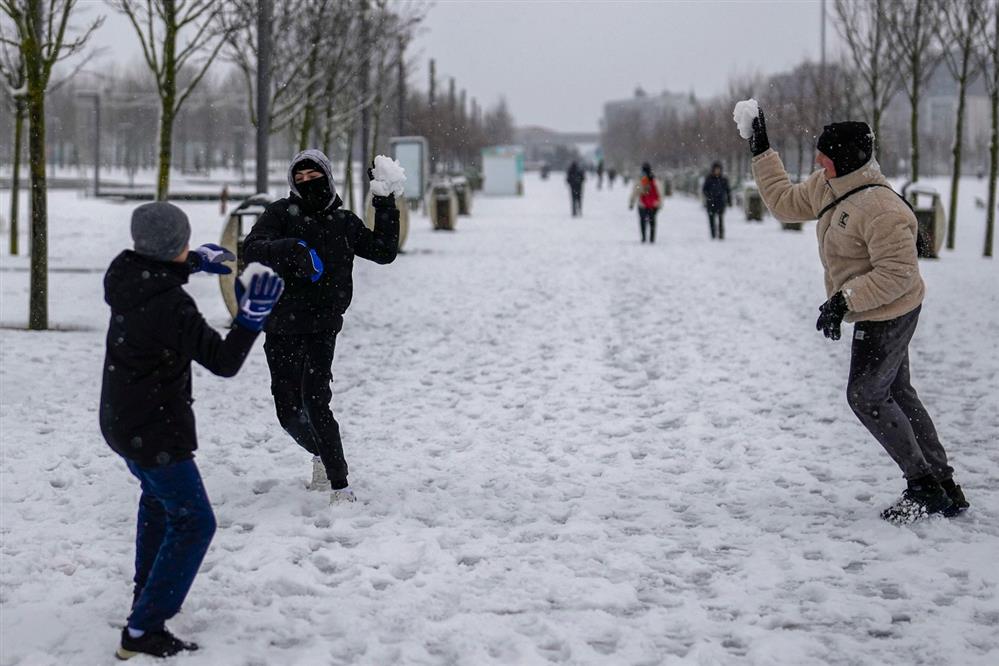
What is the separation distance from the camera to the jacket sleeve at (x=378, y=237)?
537 centimetres

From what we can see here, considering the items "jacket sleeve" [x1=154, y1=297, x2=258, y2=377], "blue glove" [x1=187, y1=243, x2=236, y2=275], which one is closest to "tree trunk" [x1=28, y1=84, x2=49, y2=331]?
"blue glove" [x1=187, y1=243, x2=236, y2=275]

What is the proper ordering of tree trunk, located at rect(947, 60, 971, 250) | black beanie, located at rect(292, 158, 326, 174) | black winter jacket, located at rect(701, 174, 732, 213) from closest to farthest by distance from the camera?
black beanie, located at rect(292, 158, 326, 174) → tree trunk, located at rect(947, 60, 971, 250) → black winter jacket, located at rect(701, 174, 732, 213)

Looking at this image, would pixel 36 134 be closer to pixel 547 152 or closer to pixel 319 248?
pixel 319 248

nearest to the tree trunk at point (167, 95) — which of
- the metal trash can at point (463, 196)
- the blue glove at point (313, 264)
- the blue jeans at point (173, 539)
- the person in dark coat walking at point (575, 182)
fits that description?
the blue glove at point (313, 264)

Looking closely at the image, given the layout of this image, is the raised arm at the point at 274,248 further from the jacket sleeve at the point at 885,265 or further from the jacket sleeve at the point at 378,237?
the jacket sleeve at the point at 885,265

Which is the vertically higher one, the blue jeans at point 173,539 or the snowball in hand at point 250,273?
the snowball in hand at point 250,273

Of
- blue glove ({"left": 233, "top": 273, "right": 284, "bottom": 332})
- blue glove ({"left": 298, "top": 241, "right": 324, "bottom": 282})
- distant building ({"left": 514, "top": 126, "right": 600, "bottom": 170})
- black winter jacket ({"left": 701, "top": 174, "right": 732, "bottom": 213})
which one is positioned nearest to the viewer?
blue glove ({"left": 233, "top": 273, "right": 284, "bottom": 332})

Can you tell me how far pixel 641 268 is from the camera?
56.3ft

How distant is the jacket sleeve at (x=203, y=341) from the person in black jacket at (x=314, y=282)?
1.57m

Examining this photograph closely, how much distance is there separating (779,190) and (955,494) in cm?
162

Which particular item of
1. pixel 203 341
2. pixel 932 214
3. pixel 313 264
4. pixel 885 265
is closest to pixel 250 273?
pixel 203 341

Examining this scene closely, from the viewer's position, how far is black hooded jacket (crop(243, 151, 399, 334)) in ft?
17.3

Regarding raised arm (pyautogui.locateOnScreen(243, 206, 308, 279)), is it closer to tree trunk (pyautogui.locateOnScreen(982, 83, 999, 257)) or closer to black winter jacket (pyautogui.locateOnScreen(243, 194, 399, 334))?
black winter jacket (pyautogui.locateOnScreen(243, 194, 399, 334))

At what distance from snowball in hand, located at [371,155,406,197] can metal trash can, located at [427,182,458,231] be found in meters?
20.8
